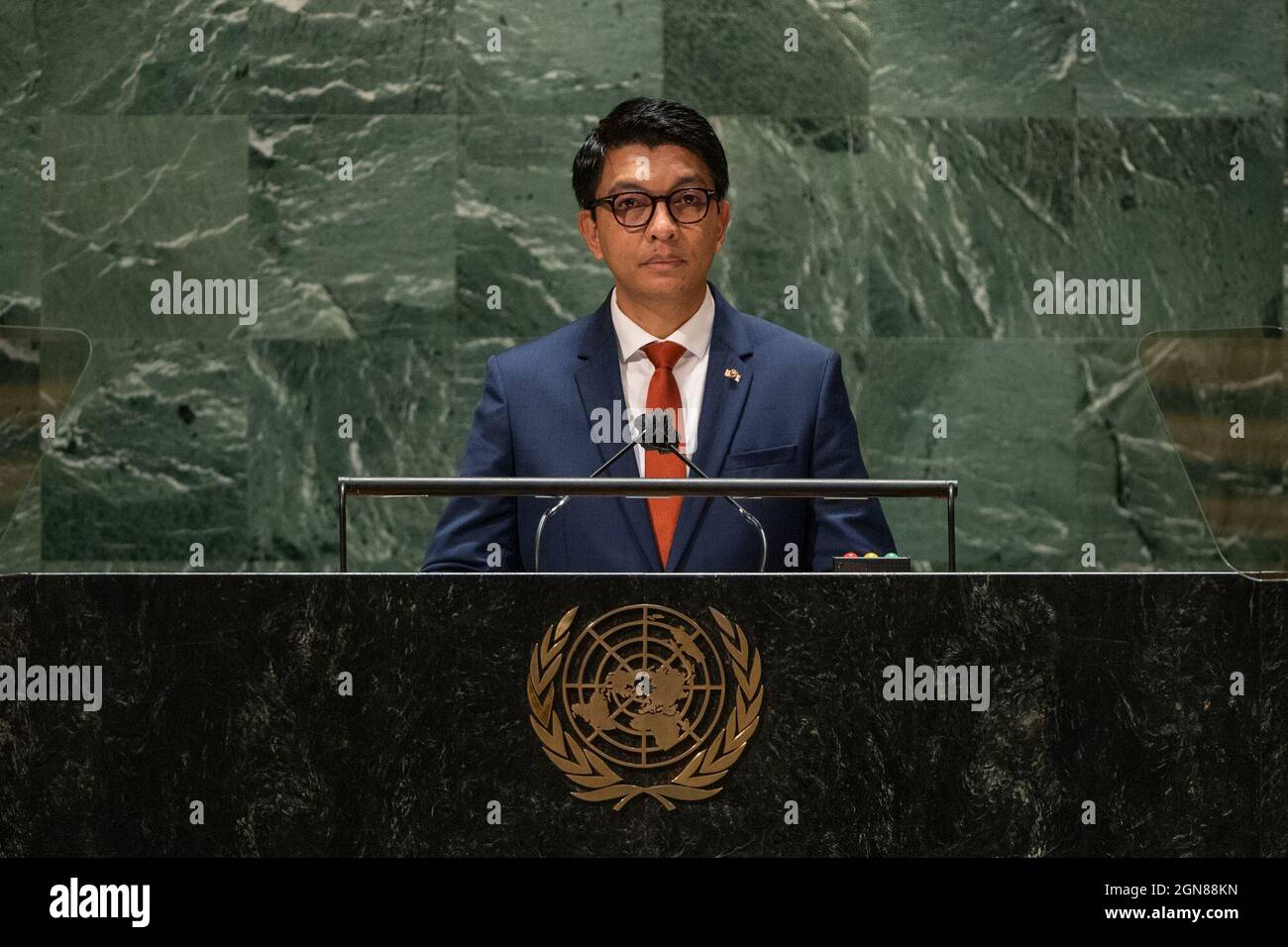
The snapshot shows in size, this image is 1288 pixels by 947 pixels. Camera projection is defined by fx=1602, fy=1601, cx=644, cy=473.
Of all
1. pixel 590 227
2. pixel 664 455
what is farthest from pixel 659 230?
pixel 664 455

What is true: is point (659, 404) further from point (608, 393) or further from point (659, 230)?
point (659, 230)

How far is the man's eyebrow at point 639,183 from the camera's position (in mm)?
4109

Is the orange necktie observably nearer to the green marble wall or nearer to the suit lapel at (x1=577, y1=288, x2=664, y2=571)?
the suit lapel at (x1=577, y1=288, x2=664, y2=571)

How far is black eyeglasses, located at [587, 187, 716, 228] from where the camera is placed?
411 centimetres

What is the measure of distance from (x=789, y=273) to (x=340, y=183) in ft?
5.74

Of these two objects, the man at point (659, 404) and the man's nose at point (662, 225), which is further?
the man's nose at point (662, 225)

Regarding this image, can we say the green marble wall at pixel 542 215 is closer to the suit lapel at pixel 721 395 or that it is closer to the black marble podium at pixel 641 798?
the suit lapel at pixel 721 395

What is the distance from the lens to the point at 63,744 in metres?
2.68

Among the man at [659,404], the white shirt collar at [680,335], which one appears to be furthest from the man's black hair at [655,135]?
the white shirt collar at [680,335]

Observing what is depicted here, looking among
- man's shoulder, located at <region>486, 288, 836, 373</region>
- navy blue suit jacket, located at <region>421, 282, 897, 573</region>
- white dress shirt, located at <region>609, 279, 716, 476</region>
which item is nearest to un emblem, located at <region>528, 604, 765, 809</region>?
navy blue suit jacket, located at <region>421, 282, 897, 573</region>

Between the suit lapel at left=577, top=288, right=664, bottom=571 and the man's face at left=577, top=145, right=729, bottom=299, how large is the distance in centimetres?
16

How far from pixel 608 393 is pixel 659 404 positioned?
0.13 m

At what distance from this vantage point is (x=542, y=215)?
612cm

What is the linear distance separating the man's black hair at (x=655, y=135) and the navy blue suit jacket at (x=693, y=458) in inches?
13.5
